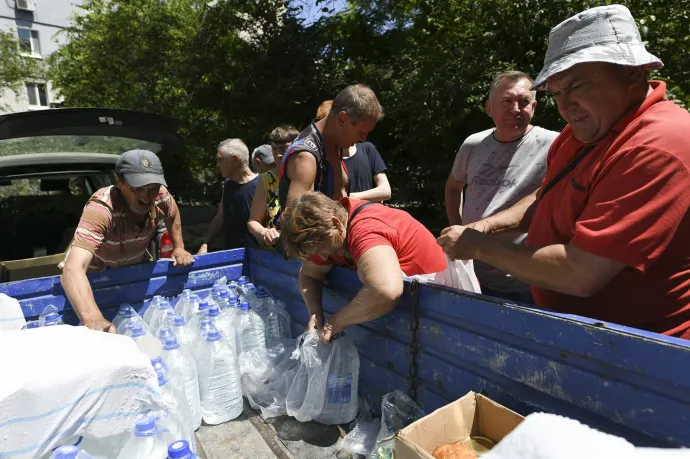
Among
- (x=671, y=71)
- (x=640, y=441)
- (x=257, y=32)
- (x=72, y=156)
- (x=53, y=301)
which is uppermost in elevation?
(x=257, y=32)

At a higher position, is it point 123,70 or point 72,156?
point 123,70

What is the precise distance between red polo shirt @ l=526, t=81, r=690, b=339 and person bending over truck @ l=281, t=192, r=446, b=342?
2.06 ft

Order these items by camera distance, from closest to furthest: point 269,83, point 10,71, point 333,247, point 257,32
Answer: point 333,247, point 269,83, point 257,32, point 10,71

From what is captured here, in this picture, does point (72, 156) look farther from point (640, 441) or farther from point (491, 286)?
point (640, 441)

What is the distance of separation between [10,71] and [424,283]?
Answer: 46.2ft

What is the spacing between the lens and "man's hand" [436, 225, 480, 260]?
156 cm

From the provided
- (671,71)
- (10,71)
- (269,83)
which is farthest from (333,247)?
(10,71)

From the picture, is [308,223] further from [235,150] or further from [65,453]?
[235,150]

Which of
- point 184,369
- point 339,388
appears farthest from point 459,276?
point 184,369

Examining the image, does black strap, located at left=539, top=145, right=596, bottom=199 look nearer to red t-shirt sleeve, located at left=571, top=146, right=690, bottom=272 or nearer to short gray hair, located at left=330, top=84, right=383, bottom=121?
red t-shirt sleeve, located at left=571, top=146, right=690, bottom=272

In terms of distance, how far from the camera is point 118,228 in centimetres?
263

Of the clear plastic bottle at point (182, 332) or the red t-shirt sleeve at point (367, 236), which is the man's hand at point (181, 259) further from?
the red t-shirt sleeve at point (367, 236)

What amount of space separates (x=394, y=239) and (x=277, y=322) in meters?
1.09

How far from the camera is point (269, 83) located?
29.0ft
